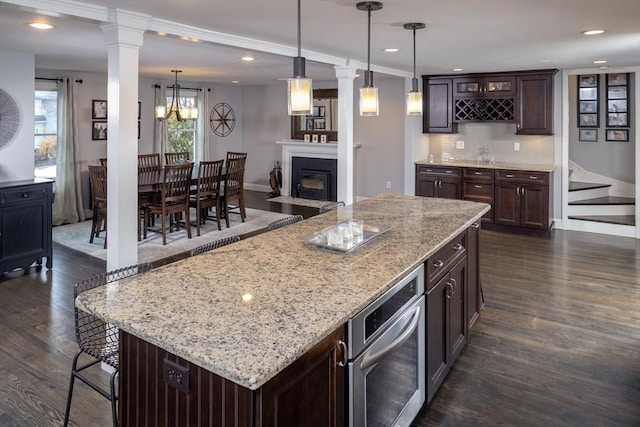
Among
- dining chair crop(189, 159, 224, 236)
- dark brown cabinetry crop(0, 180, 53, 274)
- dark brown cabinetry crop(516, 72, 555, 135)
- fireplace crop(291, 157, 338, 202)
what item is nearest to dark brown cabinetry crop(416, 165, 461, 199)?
dark brown cabinetry crop(516, 72, 555, 135)

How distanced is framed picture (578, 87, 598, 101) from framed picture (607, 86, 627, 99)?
0.59 ft

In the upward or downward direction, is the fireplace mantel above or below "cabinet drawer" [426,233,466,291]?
above

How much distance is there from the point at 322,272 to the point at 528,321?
8.18 ft

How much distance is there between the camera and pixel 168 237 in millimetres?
6734

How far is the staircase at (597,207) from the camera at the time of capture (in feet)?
23.7

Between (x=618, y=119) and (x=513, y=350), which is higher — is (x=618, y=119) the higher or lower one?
the higher one

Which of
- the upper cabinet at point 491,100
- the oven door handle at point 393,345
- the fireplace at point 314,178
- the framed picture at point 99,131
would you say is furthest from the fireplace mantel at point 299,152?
the oven door handle at point 393,345

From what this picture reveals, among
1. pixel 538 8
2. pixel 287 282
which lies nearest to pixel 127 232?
pixel 287 282

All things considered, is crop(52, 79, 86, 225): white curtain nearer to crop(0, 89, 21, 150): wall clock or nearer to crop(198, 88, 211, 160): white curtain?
crop(0, 89, 21, 150): wall clock

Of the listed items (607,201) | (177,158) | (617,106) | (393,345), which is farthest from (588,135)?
(393,345)

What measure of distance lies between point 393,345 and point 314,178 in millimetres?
7918

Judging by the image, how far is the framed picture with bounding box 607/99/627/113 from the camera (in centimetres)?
757

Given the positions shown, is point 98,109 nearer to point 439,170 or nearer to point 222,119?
point 222,119

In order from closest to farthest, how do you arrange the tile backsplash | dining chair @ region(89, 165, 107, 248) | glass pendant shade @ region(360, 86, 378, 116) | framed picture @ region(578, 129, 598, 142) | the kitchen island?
the kitchen island → glass pendant shade @ region(360, 86, 378, 116) → dining chair @ region(89, 165, 107, 248) → the tile backsplash → framed picture @ region(578, 129, 598, 142)
